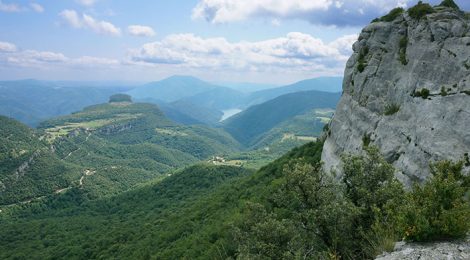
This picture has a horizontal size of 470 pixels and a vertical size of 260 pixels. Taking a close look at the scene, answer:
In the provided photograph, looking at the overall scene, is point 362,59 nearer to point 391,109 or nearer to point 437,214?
point 391,109

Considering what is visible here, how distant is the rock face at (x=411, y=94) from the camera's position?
32.0 m

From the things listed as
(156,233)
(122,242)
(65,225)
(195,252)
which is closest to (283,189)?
(195,252)

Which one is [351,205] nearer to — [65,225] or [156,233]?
[156,233]

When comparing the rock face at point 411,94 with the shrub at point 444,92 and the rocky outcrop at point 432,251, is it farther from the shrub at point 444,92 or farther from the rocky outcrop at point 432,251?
the rocky outcrop at point 432,251

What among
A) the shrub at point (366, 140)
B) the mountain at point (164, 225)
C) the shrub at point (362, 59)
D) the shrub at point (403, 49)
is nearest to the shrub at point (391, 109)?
the shrub at point (366, 140)

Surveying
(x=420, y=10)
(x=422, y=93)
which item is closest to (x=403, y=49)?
(x=420, y=10)

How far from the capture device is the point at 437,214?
657 inches

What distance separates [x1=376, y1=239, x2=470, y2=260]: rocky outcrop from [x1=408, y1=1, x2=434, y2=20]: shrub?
1291 inches

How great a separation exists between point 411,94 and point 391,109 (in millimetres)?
3332

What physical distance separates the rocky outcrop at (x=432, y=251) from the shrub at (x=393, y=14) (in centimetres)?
3764

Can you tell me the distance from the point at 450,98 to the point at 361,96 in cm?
1605

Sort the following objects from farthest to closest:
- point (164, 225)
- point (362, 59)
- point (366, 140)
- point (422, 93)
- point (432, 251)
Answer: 1. point (164, 225)
2. point (362, 59)
3. point (366, 140)
4. point (422, 93)
5. point (432, 251)

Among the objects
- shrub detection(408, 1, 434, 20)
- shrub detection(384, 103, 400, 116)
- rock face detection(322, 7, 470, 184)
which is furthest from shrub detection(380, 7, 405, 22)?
shrub detection(384, 103, 400, 116)

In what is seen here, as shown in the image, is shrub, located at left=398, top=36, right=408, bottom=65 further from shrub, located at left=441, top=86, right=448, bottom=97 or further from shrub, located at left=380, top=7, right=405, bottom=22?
shrub, located at left=441, top=86, right=448, bottom=97
